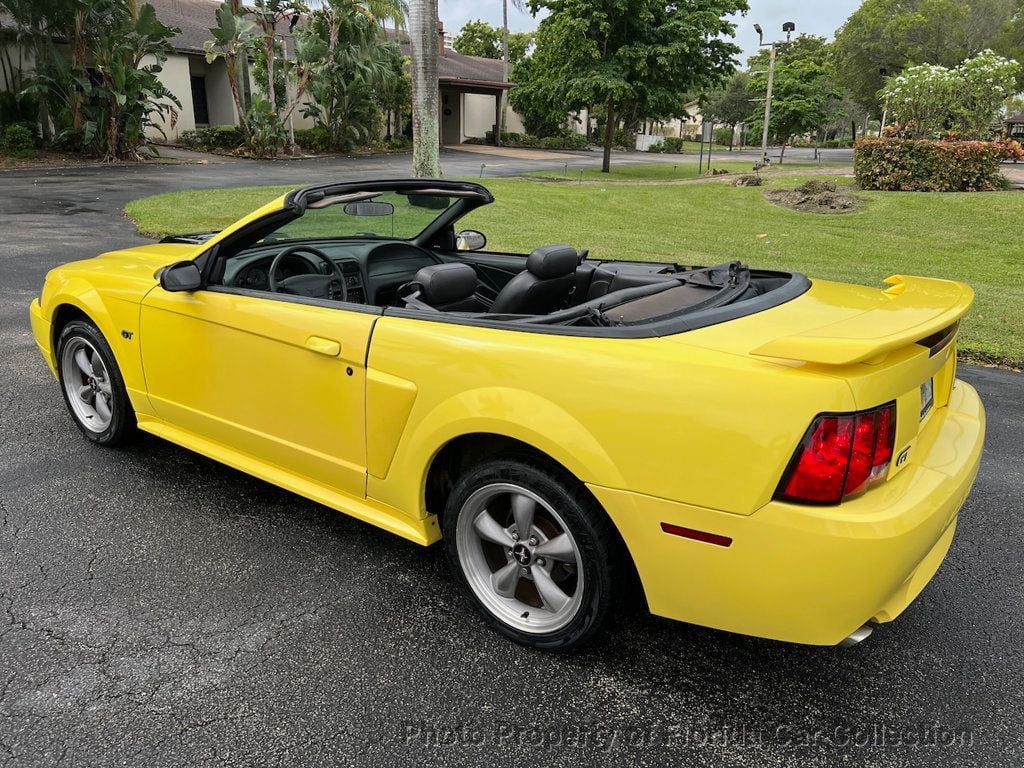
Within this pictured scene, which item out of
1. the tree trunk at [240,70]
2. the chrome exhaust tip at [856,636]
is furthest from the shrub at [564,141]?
the chrome exhaust tip at [856,636]

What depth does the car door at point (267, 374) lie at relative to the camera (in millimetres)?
2770

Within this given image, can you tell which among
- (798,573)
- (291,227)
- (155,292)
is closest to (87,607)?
(155,292)

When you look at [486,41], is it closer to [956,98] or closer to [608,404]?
[956,98]

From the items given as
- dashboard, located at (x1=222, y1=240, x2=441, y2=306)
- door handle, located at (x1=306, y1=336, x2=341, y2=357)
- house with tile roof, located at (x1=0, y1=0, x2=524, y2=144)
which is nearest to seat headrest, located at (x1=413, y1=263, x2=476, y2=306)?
door handle, located at (x1=306, y1=336, x2=341, y2=357)

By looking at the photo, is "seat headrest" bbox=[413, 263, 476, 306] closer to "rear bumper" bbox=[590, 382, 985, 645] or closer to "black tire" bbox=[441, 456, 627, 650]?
"black tire" bbox=[441, 456, 627, 650]

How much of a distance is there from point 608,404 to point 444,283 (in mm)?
1046

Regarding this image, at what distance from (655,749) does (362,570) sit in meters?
1.35

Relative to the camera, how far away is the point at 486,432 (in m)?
2.39

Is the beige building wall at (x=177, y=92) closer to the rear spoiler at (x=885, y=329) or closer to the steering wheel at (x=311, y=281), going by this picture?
the steering wheel at (x=311, y=281)

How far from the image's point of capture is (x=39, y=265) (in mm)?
8766

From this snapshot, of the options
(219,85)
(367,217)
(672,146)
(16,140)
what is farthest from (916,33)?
(367,217)

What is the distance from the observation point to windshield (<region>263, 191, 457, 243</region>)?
3199 millimetres

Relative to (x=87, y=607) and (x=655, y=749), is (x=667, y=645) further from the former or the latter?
(x=87, y=607)

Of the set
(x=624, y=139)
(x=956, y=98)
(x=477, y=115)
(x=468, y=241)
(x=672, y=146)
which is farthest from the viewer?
(x=624, y=139)
